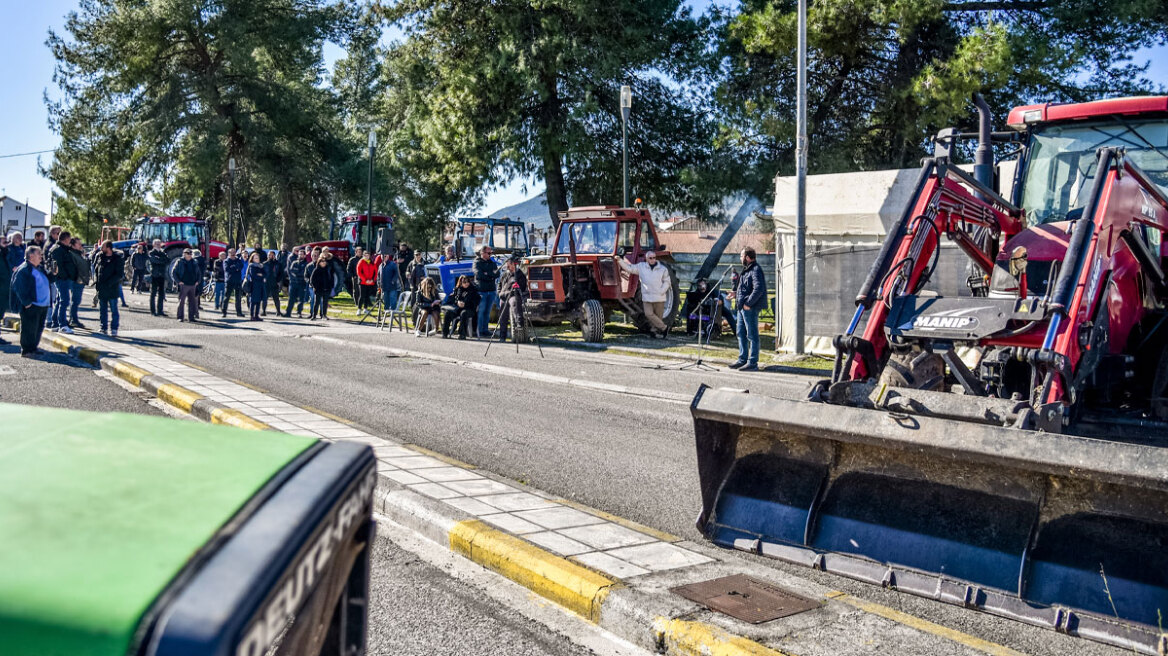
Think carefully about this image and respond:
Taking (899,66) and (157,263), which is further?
(899,66)

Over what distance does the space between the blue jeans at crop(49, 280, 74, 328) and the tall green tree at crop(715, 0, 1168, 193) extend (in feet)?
55.7

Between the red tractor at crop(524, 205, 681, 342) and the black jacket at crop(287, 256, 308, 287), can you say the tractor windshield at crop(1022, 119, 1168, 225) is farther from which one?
the black jacket at crop(287, 256, 308, 287)

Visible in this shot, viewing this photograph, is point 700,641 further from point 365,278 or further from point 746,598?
point 365,278

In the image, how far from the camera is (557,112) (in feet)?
98.9

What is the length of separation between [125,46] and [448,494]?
41673 millimetres

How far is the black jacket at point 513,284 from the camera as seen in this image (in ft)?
62.8

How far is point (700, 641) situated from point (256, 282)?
22.3 m

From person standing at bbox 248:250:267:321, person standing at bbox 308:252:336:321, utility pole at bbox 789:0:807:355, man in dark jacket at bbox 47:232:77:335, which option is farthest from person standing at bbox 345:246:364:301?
utility pole at bbox 789:0:807:355

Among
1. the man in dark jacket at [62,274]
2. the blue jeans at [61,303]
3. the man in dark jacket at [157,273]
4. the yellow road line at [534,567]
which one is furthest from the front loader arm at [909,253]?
the man in dark jacket at [157,273]

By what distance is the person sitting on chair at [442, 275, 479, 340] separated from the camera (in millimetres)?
20562

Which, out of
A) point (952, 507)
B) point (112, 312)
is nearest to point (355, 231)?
point (112, 312)

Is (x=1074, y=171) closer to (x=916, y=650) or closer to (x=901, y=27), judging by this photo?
(x=916, y=650)

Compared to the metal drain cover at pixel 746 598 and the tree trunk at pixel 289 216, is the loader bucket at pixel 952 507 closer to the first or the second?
the metal drain cover at pixel 746 598

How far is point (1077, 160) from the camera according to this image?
8242 millimetres
